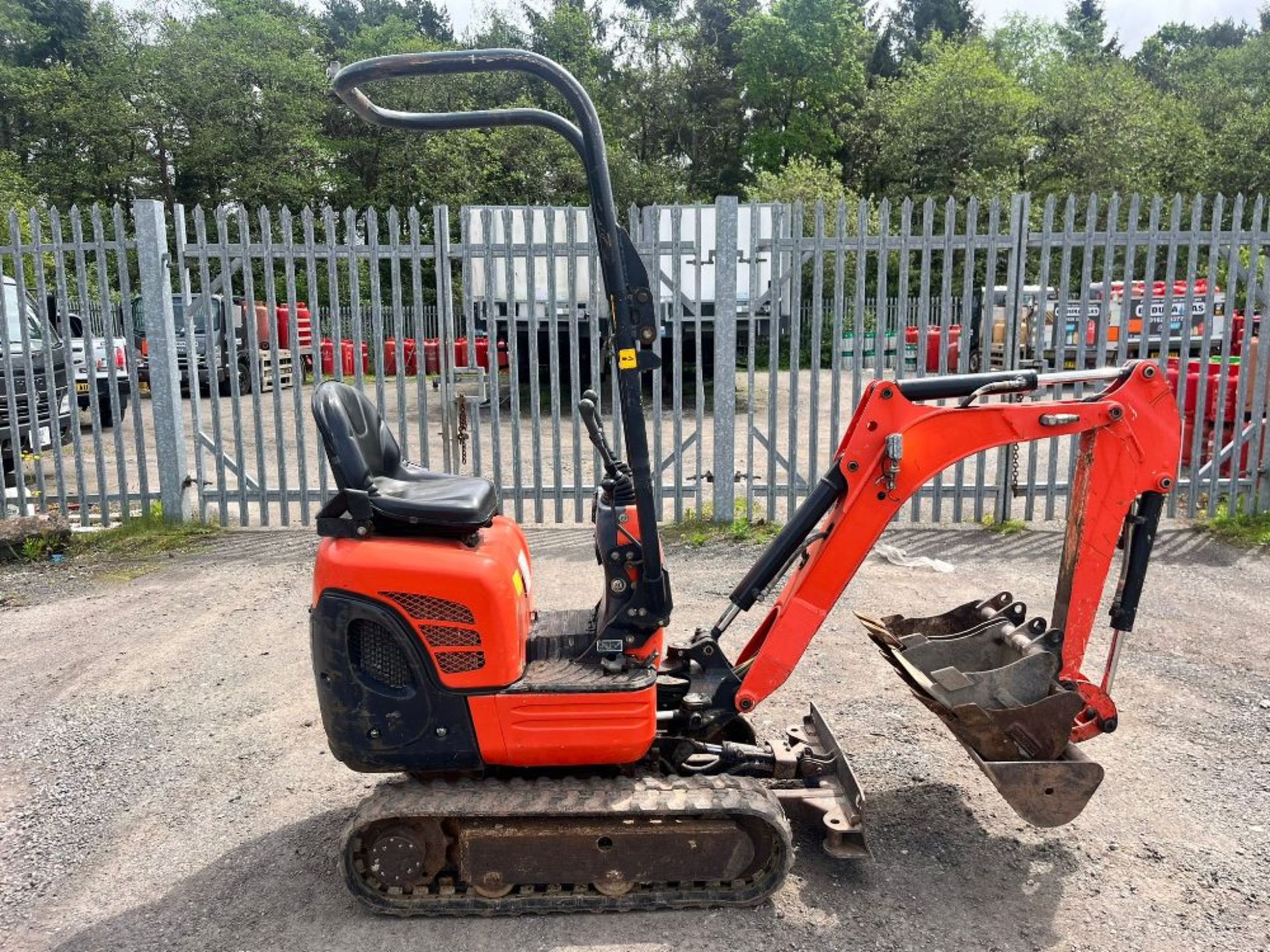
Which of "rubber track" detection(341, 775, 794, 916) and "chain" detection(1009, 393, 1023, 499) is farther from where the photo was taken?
"chain" detection(1009, 393, 1023, 499)

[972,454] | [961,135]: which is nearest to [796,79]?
[961,135]

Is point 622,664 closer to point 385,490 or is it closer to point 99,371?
point 385,490

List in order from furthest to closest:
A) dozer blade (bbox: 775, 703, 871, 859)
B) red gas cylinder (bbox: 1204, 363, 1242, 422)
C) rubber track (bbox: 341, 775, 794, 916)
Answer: red gas cylinder (bbox: 1204, 363, 1242, 422), dozer blade (bbox: 775, 703, 871, 859), rubber track (bbox: 341, 775, 794, 916)

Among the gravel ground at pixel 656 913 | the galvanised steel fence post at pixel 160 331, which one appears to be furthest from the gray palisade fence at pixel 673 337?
the gravel ground at pixel 656 913

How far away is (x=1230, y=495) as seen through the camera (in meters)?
8.30

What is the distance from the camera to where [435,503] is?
3.46 m

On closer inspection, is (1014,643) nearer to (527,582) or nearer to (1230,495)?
(527,582)

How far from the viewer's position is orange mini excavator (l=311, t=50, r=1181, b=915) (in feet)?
10.7

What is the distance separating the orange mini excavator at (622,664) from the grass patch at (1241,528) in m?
5.11

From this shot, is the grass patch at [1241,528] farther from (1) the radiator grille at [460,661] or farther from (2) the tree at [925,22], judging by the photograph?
(2) the tree at [925,22]

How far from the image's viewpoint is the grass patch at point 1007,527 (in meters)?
8.27

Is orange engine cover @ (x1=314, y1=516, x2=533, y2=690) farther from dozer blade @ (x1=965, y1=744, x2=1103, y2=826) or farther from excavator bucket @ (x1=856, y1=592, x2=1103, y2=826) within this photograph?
dozer blade @ (x1=965, y1=744, x2=1103, y2=826)

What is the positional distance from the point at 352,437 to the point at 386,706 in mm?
950

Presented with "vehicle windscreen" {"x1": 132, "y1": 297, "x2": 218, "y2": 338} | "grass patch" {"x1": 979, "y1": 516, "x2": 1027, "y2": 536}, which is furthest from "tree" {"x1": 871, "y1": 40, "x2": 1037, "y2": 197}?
"grass patch" {"x1": 979, "y1": 516, "x2": 1027, "y2": 536}
